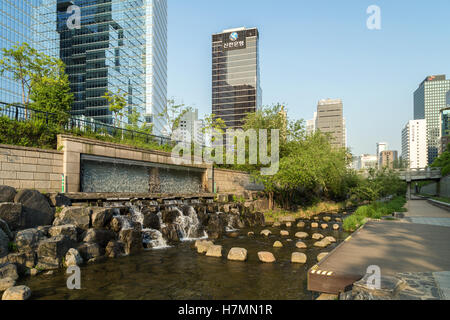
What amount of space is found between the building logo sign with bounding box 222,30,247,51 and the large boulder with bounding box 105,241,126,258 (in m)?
149

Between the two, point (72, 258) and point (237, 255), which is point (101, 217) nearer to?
point (72, 258)

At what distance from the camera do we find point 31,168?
14305 millimetres

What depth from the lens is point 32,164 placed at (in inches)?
565

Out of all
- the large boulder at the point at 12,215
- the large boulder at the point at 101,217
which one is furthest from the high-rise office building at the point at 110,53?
the large boulder at the point at 12,215

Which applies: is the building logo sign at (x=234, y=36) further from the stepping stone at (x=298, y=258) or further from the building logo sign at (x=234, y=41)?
the stepping stone at (x=298, y=258)

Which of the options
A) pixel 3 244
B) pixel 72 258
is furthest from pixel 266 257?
pixel 3 244

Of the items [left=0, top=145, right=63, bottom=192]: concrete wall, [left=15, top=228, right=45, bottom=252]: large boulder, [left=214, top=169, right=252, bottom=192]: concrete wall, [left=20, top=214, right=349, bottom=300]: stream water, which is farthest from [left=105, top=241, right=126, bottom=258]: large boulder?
[left=214, top=169, right=252, bottom=192]: concrete wall

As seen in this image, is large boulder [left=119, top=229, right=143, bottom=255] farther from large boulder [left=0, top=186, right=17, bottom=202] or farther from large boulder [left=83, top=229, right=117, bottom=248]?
large boulder [left=0, top=186, right=17, bottom=202]

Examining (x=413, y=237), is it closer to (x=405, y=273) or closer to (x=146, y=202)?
(x=405, y=273)

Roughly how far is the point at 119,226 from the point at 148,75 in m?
81.2

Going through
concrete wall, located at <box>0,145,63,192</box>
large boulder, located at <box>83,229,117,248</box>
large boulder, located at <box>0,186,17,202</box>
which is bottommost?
large boulder, located at <box>83,229,117,248</box>

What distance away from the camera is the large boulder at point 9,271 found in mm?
8066

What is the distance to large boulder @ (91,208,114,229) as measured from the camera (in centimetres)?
1252
